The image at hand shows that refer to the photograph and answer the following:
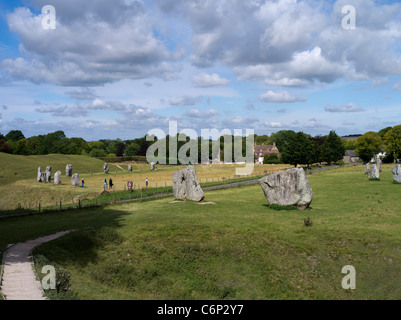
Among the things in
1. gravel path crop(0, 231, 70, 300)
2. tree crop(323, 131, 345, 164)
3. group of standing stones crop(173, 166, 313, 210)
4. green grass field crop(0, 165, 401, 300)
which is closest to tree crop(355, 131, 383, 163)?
→ tree crop(323, 131, 345, 164)

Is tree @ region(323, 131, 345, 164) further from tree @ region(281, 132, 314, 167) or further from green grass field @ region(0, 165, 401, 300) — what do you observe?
green grass field @ region(0, 165, 401, 300)

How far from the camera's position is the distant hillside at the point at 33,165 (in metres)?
73.8

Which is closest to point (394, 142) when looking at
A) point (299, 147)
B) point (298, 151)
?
point (299, 147)

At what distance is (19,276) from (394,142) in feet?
434

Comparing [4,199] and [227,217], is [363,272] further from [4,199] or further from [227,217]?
[4,199]

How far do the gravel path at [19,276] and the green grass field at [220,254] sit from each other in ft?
2.54

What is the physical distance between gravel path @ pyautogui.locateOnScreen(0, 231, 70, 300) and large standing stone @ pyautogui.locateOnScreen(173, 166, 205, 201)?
20.5 meters

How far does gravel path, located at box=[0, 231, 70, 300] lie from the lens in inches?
560

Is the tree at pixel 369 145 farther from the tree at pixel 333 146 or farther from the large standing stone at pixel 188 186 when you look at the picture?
the large standing stone at pixel 188 186

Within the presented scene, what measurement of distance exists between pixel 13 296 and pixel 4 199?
48.2 meters

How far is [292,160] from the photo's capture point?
3927 inches

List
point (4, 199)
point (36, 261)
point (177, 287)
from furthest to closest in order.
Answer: point (4, 199), point (177, 287), point (36, 261)

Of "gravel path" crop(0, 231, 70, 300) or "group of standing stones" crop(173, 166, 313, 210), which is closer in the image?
"gravel path" crop(0, 231, 70, 300)
